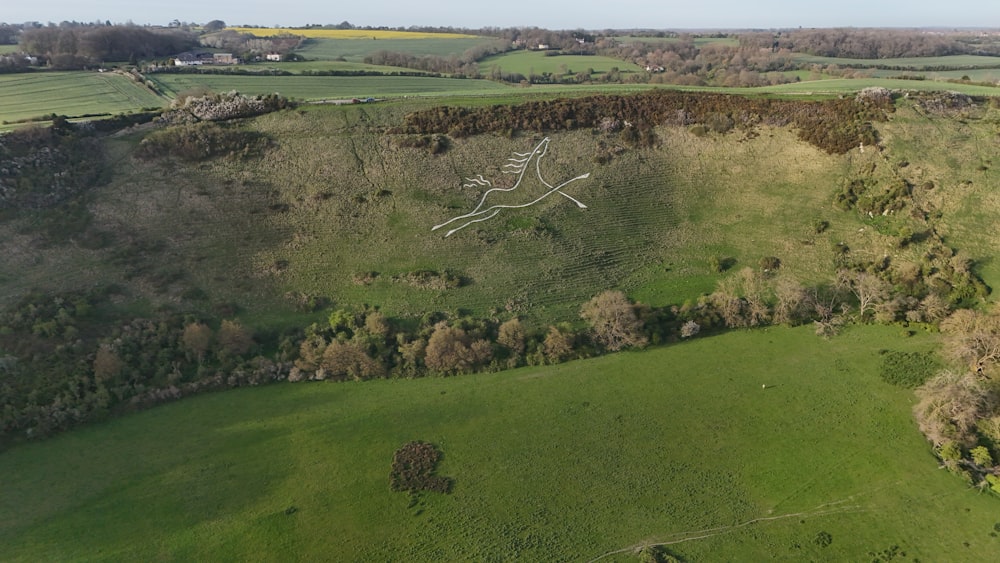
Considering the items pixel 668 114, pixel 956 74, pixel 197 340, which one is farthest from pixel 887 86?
pixel 197 340

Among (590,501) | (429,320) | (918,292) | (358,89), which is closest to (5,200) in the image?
(429,320)

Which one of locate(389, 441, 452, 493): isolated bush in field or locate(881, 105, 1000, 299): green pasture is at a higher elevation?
locate(881, 105, 1000, 299): green pasture

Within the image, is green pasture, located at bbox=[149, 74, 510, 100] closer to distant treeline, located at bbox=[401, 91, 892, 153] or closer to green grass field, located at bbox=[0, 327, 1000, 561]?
distant treeline, located at bbox=[401, 91, 892, 153]

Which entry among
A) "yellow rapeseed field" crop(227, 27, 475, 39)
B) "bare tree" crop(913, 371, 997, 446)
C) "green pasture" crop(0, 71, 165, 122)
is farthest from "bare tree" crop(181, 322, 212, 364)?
"yellow rapeseed field" crop(227, 27, 475, 39)

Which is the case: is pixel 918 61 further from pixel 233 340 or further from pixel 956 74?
pixel 233 340

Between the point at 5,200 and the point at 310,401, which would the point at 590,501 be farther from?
the point at 5,200
